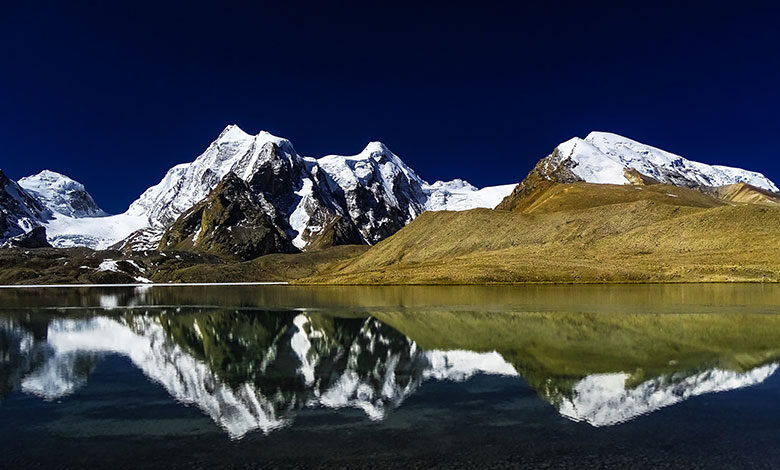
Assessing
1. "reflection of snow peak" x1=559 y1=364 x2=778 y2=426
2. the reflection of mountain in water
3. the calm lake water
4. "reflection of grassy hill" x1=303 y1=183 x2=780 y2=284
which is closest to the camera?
the calm lake water

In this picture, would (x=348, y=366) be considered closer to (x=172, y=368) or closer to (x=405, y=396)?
(x=405, y=396)

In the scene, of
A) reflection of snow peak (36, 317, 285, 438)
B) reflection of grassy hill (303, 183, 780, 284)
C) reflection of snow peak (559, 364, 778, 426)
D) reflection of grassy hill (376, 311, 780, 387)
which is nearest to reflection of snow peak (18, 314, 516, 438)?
reflection of snow peak (36, 317, 285, 438)

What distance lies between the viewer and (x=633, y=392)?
60.4 feet

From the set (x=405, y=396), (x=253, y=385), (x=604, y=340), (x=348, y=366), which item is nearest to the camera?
(x=405, y=396)

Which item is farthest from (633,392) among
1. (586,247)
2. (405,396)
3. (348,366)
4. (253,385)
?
(586,247)

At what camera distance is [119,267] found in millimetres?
196250

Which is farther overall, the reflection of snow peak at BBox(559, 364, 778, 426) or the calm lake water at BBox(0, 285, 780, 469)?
the reflection of snow peak at BBox(559, 364, 778, 426)

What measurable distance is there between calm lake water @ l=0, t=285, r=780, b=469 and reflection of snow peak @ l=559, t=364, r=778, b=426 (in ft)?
0.27

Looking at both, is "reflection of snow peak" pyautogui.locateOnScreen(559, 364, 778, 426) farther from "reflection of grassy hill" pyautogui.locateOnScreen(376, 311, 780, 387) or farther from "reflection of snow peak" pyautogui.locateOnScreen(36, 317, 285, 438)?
"reflection of snow peak" pyautogui.locateOnScreen(36, 317, 285, 438)

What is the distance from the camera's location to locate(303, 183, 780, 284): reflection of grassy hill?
330 ft

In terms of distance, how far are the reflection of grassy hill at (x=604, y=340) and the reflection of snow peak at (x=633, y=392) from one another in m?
0.85

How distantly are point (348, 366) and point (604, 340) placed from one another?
43.9 ft

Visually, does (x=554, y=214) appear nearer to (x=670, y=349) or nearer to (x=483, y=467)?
(x=670, y=349)

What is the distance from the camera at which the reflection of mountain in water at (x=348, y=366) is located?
1802cm
